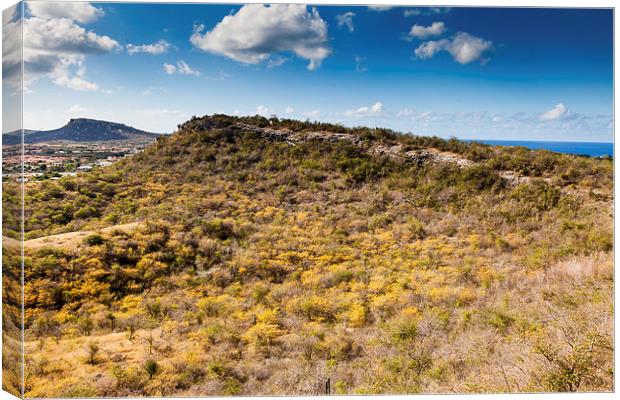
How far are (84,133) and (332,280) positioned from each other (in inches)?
285

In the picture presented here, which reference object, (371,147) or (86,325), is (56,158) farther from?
(371,147)

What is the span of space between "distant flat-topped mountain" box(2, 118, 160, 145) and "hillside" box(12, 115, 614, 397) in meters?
2.19

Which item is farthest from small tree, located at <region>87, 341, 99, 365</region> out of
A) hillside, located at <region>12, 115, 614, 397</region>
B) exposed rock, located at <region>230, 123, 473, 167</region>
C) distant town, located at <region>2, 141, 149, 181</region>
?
exposed rock, located at <region>230, 123, 473, 167</region>

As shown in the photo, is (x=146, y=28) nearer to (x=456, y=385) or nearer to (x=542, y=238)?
(x=456, y=385)

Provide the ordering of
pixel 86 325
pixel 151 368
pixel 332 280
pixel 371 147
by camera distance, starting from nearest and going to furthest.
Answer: pixel 151 368 → pixel 86 325 → pixel 332 280 → pixel 371 147

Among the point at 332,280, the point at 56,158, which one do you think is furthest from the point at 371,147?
the point at 56,158

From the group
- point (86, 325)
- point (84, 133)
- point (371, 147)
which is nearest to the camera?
point (86, 325)

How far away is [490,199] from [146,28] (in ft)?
29.0

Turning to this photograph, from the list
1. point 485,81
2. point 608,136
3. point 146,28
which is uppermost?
point 146,28

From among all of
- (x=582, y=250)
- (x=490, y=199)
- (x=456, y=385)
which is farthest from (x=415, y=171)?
(x=456, y=385)

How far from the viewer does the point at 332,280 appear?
654 cm

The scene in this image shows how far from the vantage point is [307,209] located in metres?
10.1

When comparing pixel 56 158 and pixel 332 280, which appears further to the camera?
pixel 56 158

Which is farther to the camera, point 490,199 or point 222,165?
point 222,165
